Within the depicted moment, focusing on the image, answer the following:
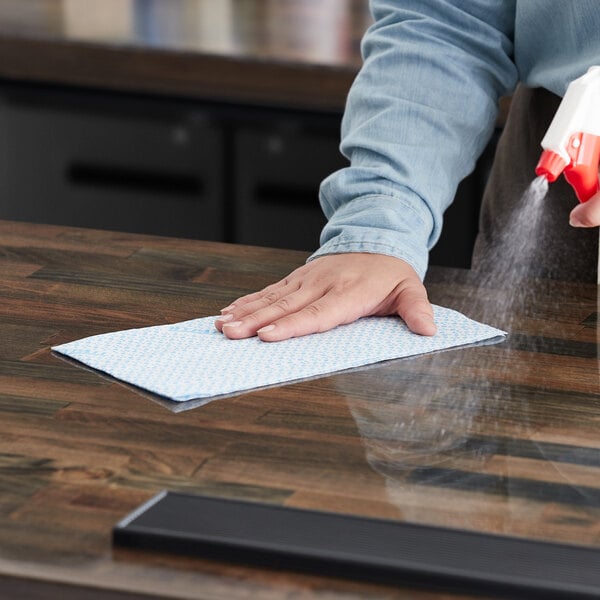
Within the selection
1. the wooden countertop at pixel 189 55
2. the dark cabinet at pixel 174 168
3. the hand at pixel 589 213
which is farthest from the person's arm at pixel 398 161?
the dark cabinet at pixel 174 168

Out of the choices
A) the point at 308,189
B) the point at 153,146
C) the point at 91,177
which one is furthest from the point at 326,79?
the point at 91,177

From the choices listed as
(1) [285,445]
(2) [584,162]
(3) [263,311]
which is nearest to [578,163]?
(2) [584,162]

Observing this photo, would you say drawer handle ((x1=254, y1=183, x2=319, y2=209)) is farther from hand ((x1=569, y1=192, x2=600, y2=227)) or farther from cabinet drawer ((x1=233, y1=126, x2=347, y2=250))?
hand ((x1=569, y1=192, x2=600, y2=227))

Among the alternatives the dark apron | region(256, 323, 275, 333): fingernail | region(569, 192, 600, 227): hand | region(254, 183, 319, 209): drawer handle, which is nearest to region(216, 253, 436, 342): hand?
region(256, 323, 275, 333): fingernail

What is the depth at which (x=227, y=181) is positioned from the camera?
2236 mm

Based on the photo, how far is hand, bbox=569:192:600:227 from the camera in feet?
3.28

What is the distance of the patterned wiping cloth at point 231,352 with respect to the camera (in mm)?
852

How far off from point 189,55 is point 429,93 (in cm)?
99

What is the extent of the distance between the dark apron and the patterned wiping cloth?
Result: 0.28m

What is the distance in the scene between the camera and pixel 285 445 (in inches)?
29.6

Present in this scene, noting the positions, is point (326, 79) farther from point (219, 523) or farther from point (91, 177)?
point (219, 523)

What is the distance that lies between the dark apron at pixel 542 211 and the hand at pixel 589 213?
8.4 inches

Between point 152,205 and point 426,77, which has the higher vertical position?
point 426,77

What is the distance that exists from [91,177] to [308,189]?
0.43 m
